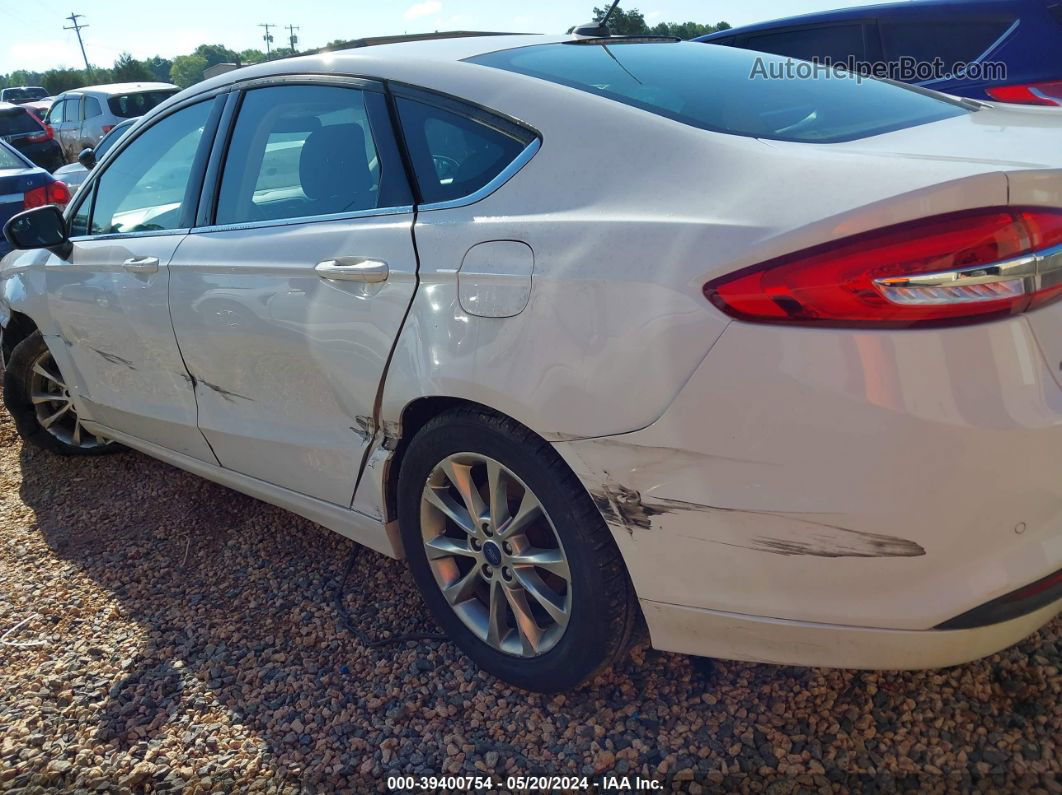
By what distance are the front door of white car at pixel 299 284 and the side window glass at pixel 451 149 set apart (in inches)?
2.6

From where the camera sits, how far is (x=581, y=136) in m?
2.02

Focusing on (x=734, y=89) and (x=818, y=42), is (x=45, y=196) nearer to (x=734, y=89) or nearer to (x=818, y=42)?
(x=818, y=42)

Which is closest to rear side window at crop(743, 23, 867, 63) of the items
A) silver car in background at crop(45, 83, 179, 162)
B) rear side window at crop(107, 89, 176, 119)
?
silver car in background at crop(45, 83, 179, 162)

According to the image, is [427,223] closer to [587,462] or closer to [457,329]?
[457,329]

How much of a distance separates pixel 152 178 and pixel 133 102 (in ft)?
46.3

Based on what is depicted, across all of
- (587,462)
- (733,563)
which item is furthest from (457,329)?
(733,563)

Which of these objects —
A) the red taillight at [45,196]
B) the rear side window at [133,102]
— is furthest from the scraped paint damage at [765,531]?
the rear side window at [133,102]

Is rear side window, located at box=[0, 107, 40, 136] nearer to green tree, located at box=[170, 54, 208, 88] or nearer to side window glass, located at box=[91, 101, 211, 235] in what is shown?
side window glass, located at box=[91, 101, 211, 235]

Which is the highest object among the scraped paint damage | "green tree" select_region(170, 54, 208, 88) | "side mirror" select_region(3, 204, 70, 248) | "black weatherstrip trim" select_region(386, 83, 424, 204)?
Answer: "black weatherstrip trim" select_region(386, 83, 424, 204)

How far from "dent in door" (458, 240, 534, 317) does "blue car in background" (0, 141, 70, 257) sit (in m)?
5.94

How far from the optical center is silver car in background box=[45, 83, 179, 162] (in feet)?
50.6

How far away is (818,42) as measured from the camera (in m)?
6.43

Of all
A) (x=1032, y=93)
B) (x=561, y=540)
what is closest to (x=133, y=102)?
(x=1032, y=93)

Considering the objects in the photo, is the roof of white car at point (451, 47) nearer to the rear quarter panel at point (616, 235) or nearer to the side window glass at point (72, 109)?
the rear quarter panel at point (616, 235)
